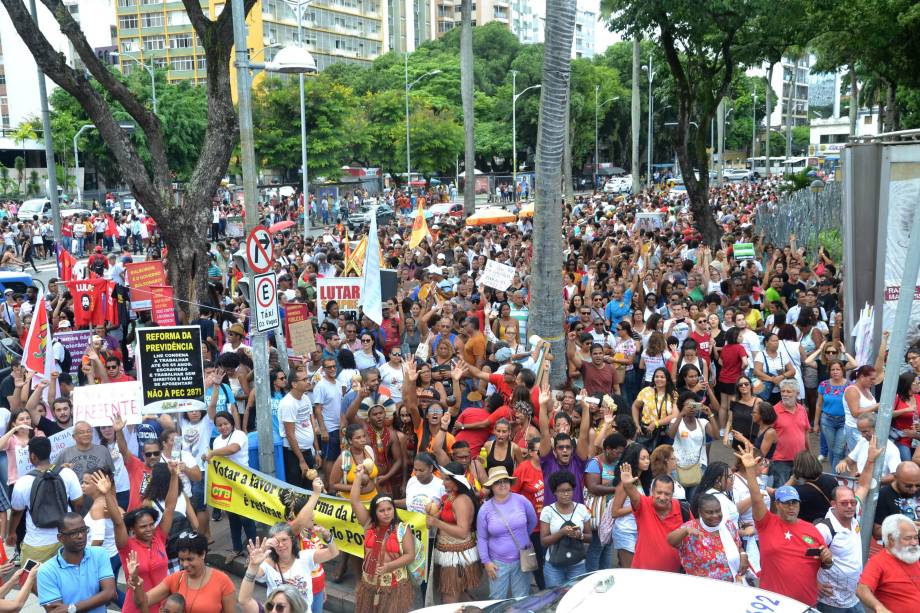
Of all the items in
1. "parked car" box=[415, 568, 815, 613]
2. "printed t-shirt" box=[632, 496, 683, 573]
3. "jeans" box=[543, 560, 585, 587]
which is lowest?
"jeans" box=[543, 560, 585, 587]

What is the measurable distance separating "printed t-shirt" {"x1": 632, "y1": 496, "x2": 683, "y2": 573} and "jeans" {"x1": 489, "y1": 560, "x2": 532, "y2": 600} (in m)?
0.92

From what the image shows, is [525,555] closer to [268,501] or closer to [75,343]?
[268,501]

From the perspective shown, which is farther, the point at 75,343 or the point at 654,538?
the point at 75,343

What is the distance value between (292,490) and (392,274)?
6666 mm

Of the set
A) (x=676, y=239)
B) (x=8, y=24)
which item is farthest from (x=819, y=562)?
(x=8, y=24)

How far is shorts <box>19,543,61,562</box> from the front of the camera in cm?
794

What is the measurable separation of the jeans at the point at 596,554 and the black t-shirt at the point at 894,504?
2.03 metres

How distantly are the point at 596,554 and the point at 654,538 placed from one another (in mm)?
1130

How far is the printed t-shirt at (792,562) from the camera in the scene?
608 centimetres

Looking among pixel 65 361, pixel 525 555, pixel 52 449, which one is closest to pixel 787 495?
pixel 525 555

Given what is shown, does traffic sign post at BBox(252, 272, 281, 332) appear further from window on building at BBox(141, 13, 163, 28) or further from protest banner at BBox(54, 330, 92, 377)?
window on building at BBox(141, 13, 163, 28)

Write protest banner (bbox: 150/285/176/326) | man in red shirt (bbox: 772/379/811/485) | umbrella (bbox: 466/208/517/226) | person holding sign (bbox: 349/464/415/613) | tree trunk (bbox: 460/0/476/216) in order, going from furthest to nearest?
tree trunk (bbox: 460/0/476/216) < umbrella (bbox: 466/208/517/226) < protest banner (bbox: 150/285/176/326) < man in red shirt (bbox: 772/379/811/485) < person holding sign (bbox: 349/464/415/613)

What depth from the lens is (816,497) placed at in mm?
6840

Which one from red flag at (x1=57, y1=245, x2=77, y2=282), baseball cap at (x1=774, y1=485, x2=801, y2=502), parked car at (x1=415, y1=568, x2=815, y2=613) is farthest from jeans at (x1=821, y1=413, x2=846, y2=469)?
red flag at (x1=57, y1=245, x2=77, y2=282)
